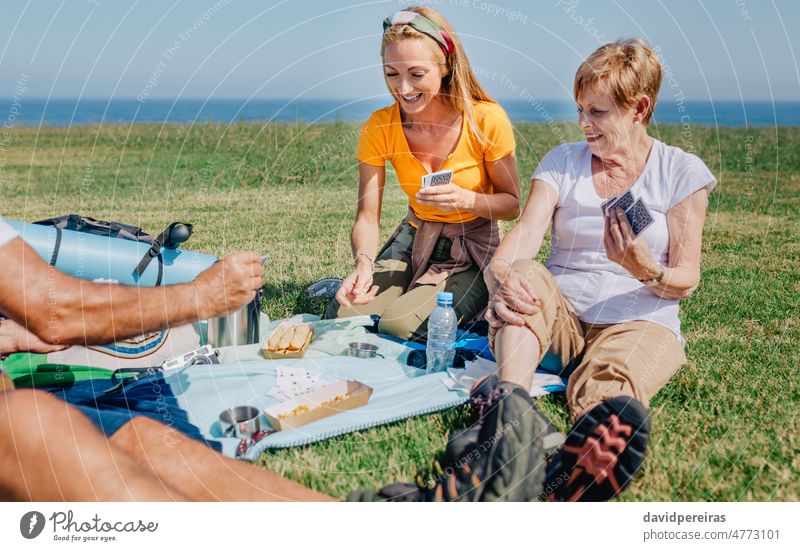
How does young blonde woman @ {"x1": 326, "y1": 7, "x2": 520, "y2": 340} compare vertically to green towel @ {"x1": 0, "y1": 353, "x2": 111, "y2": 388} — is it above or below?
above

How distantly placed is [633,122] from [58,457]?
300 centimetres

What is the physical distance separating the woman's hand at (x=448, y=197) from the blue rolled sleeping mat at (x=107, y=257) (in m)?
1.49

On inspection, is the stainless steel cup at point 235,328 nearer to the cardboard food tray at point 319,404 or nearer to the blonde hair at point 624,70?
the cardboard food tray at point 319,404

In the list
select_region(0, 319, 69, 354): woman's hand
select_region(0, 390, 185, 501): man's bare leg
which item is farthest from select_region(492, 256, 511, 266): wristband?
select_region(0, 319, 69, 354): woman's hand

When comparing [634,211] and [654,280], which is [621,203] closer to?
[634,211]

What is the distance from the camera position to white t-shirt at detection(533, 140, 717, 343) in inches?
138

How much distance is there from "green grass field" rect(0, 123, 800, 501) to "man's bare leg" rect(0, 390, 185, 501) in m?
0.88

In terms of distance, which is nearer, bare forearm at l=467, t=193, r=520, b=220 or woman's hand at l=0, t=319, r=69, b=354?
woman's hand at l=0, t=319, r=69, b=354

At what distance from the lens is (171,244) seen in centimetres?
430

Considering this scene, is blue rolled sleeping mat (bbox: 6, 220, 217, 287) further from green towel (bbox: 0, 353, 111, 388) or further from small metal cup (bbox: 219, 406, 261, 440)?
small metal cup (bbox: 219, 406, 261, 440)

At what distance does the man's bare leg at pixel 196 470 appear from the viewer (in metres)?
2.51

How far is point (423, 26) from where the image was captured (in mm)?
4023

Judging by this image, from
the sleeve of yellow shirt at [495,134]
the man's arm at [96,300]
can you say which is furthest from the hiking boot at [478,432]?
the sleeve of yellow shirt at [495,134]

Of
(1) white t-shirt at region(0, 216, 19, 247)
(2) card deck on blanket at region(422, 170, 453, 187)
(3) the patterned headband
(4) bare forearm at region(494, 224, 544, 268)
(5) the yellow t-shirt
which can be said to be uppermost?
(3) the patterned headband
